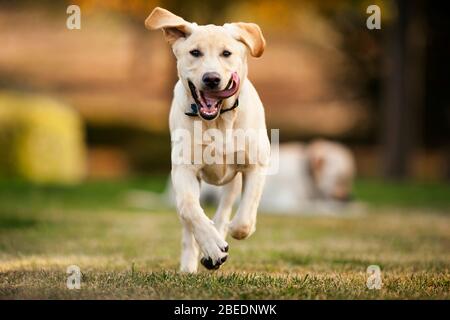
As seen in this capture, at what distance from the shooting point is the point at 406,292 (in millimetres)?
4730

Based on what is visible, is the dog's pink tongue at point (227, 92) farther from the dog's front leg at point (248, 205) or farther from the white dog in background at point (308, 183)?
the white dog in background at point (308, 183)

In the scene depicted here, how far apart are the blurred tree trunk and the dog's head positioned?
10584 millimetres

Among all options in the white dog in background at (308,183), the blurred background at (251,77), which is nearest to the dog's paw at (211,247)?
the white dog in background at (308,183)

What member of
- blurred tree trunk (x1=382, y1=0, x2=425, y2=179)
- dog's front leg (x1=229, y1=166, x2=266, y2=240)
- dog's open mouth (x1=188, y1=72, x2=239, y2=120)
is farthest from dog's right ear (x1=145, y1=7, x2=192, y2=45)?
blurred tree trunk (x1=382, y1=0, x2=425, y2=179)

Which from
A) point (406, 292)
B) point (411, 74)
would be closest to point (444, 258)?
point (406, 292)

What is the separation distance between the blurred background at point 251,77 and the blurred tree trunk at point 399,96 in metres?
0.03

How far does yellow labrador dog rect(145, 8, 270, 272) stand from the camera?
16.3ft

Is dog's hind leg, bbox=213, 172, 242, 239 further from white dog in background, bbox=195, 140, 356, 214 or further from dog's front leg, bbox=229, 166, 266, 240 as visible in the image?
white dog in background, bbox=195, 140, 356, 214

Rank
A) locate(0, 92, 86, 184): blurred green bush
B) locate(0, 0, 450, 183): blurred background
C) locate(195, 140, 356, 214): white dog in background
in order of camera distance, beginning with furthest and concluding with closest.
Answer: locate(0, 0, 450, 183): blurred background → locate(0, 92, 86, 184): blurred green bush → locate(195, 140, 356, 214): white dog in background

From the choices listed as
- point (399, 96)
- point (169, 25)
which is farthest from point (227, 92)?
point (399, 96)

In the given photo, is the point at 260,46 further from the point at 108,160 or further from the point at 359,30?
the point at 108,160

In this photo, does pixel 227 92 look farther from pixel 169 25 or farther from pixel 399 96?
pixel 399 96

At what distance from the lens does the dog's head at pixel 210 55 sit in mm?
4945
